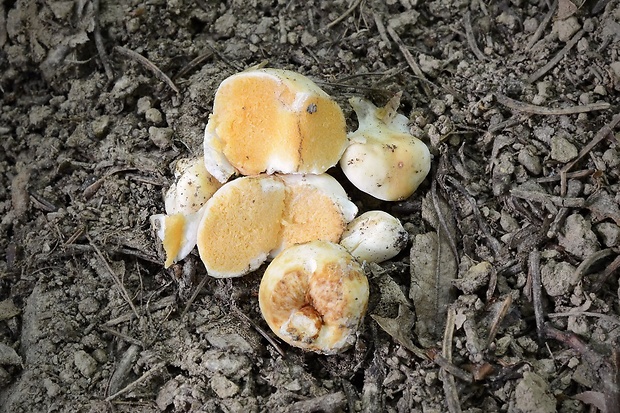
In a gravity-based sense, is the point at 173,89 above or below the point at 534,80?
below

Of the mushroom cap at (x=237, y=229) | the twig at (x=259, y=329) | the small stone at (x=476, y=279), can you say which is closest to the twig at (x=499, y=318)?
the small stone at (x=476, y=279)

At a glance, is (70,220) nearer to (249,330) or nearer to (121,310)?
(121,310)

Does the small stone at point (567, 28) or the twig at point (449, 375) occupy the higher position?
the small stone at point (567, 28)

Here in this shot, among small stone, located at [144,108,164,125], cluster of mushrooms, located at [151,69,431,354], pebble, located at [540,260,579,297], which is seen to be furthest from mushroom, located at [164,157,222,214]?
pebble, located at [540,260,579,297]

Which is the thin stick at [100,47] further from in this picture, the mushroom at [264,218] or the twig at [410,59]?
the twig at [410,59]

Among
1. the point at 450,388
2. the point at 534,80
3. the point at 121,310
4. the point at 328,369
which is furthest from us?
the point at 534,80

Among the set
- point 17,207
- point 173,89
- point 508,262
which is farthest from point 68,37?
point 508,262

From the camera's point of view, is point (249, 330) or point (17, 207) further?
point (17, 207)
